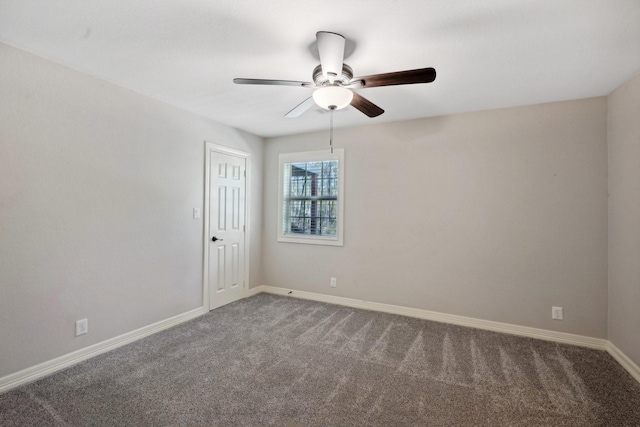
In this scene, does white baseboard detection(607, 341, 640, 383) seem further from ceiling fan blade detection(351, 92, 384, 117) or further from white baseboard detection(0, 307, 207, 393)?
white baseboard detection(0, 307, 207, 393)

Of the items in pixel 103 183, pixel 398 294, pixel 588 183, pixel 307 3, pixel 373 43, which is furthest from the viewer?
pixel 398 294

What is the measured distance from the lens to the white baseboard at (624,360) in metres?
2.32

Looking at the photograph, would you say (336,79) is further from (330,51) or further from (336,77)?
(330,51)

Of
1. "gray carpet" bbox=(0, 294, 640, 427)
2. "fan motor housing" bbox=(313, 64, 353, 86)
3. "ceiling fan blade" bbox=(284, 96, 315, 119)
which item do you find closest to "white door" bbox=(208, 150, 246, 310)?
"gray carpet" bbox=(0, 294, 640, 427)

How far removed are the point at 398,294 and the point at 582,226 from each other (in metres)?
1.98

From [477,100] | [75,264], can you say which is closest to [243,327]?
[75,264]

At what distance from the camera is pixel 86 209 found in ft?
8.38

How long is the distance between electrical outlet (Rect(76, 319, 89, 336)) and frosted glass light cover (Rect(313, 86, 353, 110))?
2651 mm

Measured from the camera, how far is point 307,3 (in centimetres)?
165

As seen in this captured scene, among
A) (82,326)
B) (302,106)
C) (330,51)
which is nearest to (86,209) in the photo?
(82,326)

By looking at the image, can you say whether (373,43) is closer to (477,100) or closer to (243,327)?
(477,100)

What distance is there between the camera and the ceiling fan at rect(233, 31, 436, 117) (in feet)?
5.83

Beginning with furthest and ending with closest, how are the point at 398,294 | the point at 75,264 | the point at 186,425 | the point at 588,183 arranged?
the point at 398,294 → the point at 588,183 → the point at 75,264 → the point at 186,425

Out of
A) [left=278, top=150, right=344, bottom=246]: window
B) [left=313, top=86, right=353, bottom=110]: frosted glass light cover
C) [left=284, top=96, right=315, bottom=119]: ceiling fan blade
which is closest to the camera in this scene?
[left=313, top=86, right=353, bottom=110]: frosted glass light cover
